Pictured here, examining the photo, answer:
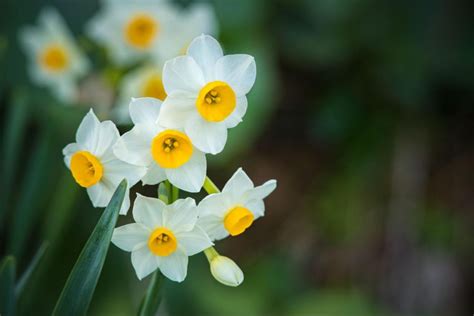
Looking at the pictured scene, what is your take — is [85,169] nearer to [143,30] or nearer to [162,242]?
[162,242]

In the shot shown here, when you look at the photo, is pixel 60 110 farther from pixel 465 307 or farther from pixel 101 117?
pixel 465 307

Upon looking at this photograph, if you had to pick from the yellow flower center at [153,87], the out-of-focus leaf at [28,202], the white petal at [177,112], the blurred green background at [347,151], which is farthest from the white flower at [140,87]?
the white petal at [177,112]

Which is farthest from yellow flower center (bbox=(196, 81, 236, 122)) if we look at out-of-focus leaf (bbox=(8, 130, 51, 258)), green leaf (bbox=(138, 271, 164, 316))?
out-of-focus leaf (bbox=(8, 130, 51, 258))

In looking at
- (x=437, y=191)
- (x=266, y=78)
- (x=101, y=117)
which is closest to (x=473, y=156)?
(x=437, y=191)

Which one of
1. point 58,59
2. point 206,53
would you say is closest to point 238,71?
point 206,53

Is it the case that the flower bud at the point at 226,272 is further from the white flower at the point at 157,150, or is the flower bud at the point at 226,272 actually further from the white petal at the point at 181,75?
the white petal at the point at 181,75

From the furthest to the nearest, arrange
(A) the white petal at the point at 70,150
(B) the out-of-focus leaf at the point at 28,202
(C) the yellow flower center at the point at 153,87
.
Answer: (C) the yellow flower center at the point at 153,87 → (B) the out-of-focus leaf at the point at 28,202 → (A) the white petal at the point at 70,150
